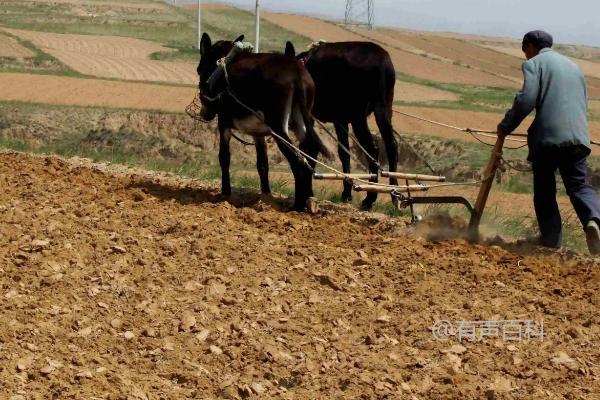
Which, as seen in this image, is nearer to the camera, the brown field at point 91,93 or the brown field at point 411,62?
the brown field at point 91,93

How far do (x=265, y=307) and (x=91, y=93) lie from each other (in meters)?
20.0

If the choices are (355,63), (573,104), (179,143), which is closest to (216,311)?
(573,104)

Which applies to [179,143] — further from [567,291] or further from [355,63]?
[567,291]

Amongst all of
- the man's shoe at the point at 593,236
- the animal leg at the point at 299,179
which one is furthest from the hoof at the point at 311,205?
the man's shoe at the point at 593,236

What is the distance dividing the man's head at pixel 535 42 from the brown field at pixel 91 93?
1540 cm

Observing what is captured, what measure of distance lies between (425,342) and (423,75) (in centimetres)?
4317

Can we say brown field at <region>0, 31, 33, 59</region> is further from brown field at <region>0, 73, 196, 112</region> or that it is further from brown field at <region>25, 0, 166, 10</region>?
brown field at <region>25, 0, 166, 10</region>

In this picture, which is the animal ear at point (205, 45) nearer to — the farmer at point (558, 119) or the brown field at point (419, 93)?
the farmer at point (558, 119)

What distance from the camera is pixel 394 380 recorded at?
5664 mm

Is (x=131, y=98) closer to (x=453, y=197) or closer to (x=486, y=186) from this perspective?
(x=453, y=197)

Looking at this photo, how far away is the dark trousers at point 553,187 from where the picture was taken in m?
8.31

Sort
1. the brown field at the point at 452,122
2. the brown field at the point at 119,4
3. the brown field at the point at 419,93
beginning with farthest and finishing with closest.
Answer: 1. the brown field at the point at 119,4
2. the brown field at the point at 419,93
3. the brown field at the point at 452,122

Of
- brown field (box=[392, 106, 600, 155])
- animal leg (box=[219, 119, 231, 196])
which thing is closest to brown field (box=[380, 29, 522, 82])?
brown field (box=[392, 106, 600, 155])

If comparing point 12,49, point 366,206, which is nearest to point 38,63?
point 12,49
